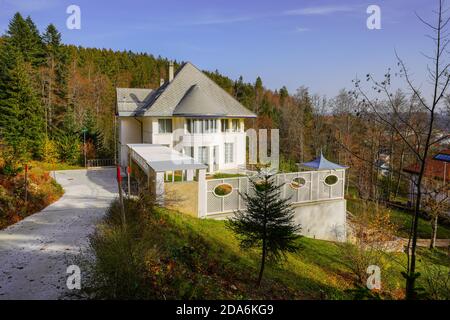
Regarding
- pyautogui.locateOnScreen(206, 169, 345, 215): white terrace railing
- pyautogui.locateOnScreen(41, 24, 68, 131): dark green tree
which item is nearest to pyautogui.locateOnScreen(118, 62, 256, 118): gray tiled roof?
pyautogui.locateOnScreen(206, 169, 345, 215): white terrace railing

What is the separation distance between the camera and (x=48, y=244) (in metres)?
10.5

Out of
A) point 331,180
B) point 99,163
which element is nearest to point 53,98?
point 99,163

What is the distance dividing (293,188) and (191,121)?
11599 millimetres

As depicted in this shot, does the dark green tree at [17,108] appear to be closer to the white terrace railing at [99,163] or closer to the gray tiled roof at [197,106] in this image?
the white terrace railing at [99,163]

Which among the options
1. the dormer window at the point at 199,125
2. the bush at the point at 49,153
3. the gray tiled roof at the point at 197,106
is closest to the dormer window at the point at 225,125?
the gray tiled roof at the point at 197,106

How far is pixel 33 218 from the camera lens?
13.7 meters

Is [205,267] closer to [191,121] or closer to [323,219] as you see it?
[323,219]

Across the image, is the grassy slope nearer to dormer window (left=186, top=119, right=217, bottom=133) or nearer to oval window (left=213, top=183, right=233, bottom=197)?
oval window (left=213, top=183, right=233, bottom=197)

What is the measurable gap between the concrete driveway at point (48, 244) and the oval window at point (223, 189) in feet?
18.0

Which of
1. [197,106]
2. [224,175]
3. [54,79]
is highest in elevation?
[54,79]

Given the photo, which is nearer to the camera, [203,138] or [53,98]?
[203,138]

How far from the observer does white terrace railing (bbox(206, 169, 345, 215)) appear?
15133 mm

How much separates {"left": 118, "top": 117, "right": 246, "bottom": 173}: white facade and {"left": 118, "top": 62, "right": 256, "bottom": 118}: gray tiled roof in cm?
69
